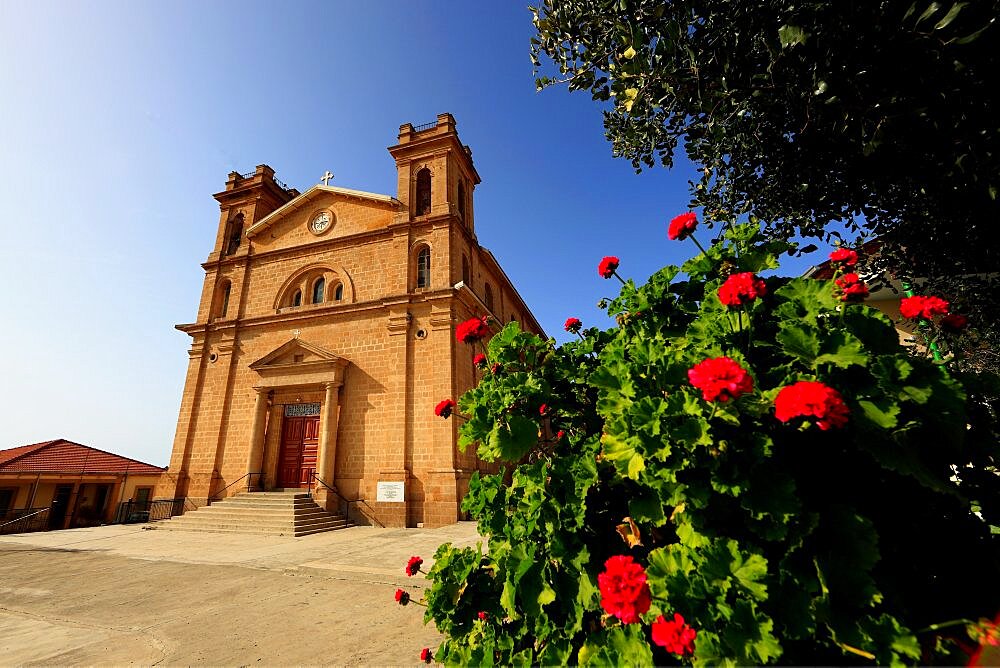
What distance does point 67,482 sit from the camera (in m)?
21.4

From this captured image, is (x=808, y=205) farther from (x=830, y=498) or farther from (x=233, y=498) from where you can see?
(x=233, y=498)

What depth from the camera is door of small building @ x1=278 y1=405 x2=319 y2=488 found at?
1333 centimetres

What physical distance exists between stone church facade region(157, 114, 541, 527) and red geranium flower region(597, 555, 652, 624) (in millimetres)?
10290

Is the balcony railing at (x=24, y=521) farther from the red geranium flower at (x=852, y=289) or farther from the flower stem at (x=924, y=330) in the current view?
the flower stem at (x=924, y=330)

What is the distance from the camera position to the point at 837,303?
190cm

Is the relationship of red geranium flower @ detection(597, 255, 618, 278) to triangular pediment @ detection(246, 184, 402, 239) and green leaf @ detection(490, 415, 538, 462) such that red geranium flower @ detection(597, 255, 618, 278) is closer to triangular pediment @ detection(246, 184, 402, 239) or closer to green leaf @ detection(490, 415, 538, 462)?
green leaf @ detection(490, 415, 538, 462)

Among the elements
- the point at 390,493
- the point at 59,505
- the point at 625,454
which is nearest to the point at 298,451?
the point at 390,493

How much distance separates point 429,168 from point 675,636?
1609 centimetres

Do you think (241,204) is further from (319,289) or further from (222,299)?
(319,289)

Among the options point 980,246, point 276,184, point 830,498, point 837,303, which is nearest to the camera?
point 830,498

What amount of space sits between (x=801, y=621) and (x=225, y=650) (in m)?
3.97

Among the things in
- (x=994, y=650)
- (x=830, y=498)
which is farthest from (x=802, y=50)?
(x=994, y=650)

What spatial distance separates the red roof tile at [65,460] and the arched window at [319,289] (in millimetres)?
16887

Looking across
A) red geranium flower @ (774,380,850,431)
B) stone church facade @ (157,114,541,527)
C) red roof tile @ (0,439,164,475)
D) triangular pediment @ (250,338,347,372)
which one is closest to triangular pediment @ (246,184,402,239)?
stone church facade @ (157,114,541,527)
